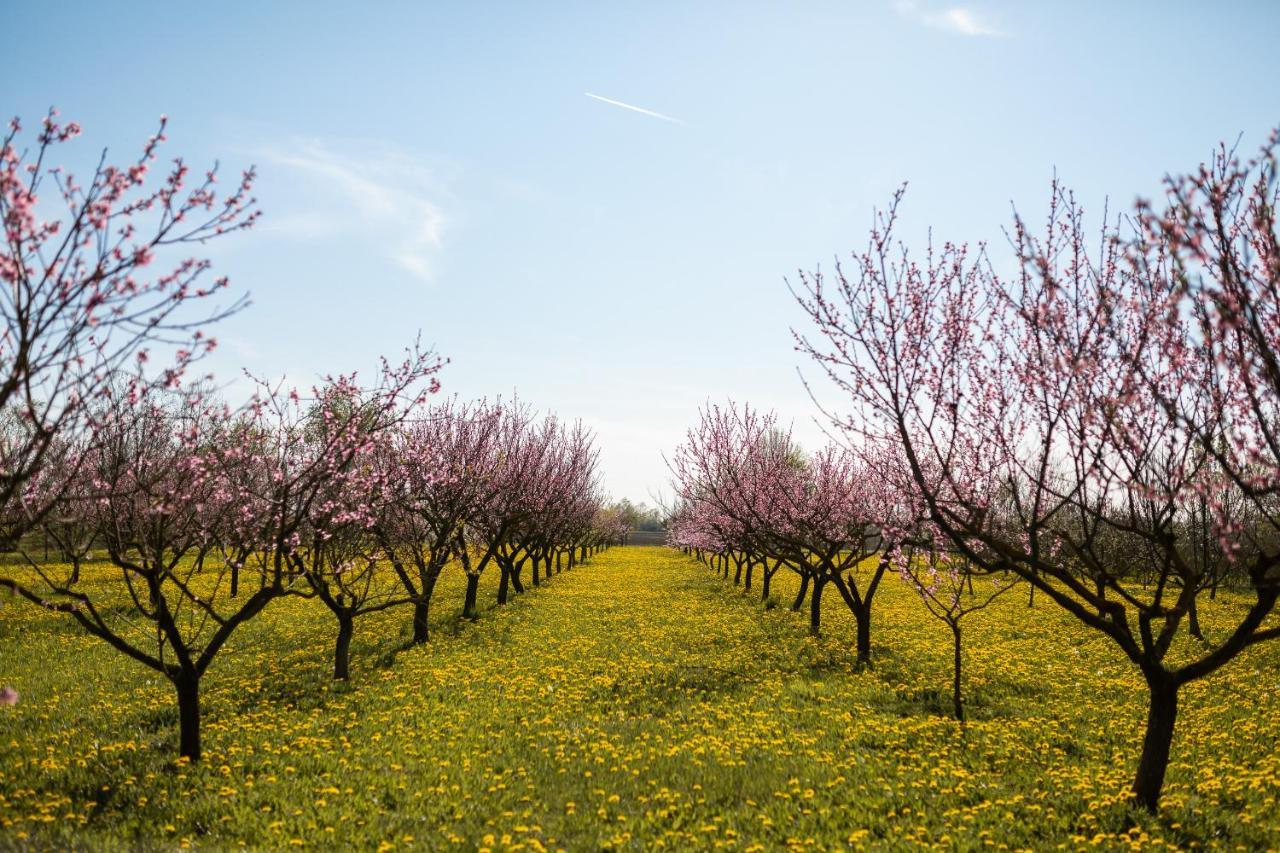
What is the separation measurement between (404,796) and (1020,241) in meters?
8.91

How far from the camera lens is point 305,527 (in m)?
12.3

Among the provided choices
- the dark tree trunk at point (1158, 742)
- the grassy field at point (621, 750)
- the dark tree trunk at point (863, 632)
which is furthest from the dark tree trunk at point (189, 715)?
the dark tree trunk at point (863, 632)

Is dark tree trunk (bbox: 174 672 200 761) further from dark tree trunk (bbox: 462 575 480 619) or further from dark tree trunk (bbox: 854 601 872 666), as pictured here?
dark tree trunk (bbox: 462 575 480 619)

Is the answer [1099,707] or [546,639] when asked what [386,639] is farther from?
[1099,707]

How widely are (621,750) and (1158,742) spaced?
245 inches

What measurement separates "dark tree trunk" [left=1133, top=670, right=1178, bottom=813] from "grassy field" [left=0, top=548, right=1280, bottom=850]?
0.22 metres

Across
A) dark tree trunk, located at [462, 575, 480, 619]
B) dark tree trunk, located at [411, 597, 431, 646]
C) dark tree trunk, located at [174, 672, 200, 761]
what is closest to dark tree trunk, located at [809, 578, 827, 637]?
dark tree trunk, located at [462, 575, 480, 619]

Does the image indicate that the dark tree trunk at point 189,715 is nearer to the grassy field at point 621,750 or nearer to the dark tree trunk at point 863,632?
the grassy field at point 621,750

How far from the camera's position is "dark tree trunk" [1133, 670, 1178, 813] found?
25.0 feet

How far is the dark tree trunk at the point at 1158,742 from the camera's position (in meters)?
7.62

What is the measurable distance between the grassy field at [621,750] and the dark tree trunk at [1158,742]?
219 millimetres

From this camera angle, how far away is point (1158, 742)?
7680mm

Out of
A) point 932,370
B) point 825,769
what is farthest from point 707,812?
point 932,370

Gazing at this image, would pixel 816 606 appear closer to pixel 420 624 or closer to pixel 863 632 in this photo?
pixel 863 632
